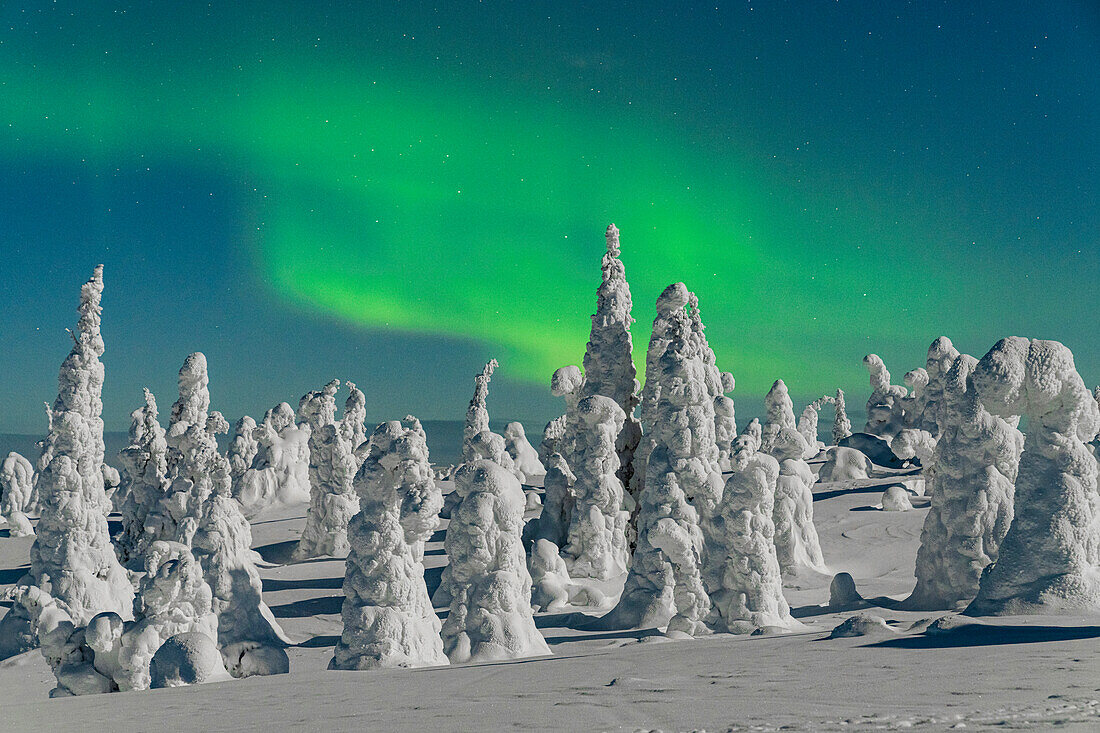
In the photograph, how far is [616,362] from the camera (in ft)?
79.3

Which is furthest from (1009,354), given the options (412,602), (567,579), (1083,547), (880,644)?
(567,579)

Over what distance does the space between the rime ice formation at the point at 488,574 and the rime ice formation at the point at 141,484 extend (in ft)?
57.6

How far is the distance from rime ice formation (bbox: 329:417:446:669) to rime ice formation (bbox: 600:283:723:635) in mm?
4911

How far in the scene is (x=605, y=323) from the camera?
24.4 metres

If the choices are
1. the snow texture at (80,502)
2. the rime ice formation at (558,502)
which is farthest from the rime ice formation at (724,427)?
the snow texture at (80,502)

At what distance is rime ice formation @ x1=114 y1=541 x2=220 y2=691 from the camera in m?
9.32

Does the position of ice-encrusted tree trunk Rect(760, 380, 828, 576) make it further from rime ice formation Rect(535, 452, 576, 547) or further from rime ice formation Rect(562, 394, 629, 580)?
rime ice formation Rect(535, 452, 576, 547)

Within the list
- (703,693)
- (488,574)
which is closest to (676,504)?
(488,574)

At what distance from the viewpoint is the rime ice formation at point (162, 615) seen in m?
9.32

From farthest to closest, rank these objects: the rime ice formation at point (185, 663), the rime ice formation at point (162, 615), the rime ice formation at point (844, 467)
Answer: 1. the rime ice formation at point (844, 467)
2. the rime ice formation at point (162, 615)
3. the rime ice formation at point (185, 663)

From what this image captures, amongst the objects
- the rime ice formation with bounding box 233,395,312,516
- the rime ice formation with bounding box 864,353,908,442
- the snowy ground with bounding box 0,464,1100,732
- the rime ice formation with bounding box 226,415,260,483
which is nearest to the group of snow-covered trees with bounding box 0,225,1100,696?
the snowy ground with bounding box 0,464,1100,732

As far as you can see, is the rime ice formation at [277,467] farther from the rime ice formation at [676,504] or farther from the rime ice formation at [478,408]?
the rime ice formation at [676,504]

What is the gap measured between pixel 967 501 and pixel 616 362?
35.1 feet

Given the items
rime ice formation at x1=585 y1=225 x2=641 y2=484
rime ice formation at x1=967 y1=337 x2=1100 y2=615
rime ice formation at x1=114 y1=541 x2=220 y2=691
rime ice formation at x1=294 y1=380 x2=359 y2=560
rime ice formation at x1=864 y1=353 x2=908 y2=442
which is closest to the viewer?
rime ice formation at x1=114 y1=541 x2=220 y2=691
